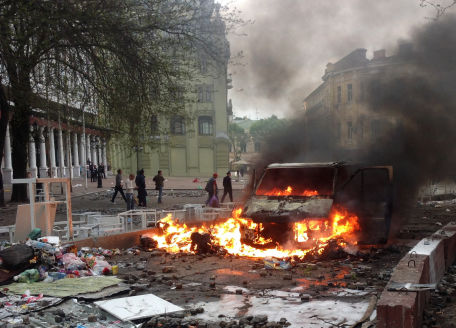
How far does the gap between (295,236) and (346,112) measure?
9163 millimetres

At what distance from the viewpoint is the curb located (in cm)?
440

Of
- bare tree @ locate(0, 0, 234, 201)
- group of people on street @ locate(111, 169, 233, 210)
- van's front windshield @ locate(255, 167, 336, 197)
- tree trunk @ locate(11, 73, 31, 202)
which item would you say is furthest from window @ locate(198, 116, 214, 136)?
van's front windshield @ locate(255, 167, 336, 197)

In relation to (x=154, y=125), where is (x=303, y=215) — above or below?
below

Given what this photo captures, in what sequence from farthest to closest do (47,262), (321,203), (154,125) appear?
(154,125) < (321,203) < (47,262)

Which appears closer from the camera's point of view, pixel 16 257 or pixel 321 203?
pixel 16 257

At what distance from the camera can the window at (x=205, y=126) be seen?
173 ft

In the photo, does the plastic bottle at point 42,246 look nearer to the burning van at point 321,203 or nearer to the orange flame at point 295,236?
the orange flame at point 295,236

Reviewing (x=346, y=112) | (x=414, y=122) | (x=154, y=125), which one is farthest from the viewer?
(x=154, y=125)

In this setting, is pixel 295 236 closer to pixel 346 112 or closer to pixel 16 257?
pixel 16 257

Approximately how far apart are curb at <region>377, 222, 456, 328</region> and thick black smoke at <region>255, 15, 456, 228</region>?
467 cm

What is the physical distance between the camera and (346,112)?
16.5m

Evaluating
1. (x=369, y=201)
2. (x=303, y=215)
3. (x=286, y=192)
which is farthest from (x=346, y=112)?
(x=303, y=215)

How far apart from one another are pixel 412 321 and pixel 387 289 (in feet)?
1.89

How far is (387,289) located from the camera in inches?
195
